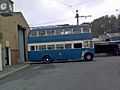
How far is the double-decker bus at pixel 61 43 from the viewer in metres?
43.4

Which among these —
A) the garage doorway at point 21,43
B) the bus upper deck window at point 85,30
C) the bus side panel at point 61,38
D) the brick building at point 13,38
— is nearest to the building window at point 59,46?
the bus side panel at point 61,38

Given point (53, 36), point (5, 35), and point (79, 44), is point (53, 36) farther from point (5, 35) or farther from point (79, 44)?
point (5, 35)

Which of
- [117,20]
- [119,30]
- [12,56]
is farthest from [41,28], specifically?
[117,20]

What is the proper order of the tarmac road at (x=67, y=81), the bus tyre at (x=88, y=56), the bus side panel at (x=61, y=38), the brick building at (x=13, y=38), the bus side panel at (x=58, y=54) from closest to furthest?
1. the tarmac road at (x=67, y=81)
2. the brick building at (x=13, y=38)
3. the bus tyre at (x=88, y=56)
4. the bus side panel at (x=61, y=38)
5. the bus side panel at (x=58, y=54)

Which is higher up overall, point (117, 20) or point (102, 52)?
point (117, 20)

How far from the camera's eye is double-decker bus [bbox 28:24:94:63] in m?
43.4

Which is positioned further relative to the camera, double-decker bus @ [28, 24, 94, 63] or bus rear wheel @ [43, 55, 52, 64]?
bus rear wheel @ [43, 55, 52, 64]

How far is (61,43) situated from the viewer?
1742 inches

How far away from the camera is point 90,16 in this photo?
6359 cm

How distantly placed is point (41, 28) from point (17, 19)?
6124 millimetres

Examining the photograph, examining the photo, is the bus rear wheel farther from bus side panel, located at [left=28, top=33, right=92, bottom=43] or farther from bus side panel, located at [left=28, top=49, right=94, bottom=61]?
bus side panel, located at [left=28, top=33, right=92, bottom=43]

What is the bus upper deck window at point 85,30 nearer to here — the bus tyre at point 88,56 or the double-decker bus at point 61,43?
the double-decker bus at point 61,43

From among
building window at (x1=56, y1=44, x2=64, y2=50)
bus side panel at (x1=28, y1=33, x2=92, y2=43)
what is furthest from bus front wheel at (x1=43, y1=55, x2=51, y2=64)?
bus side panel at (x1=28, y1=33, x2=92, y2=43)

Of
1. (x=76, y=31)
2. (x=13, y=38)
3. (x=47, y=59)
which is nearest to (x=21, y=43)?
(x=13, y=38)
